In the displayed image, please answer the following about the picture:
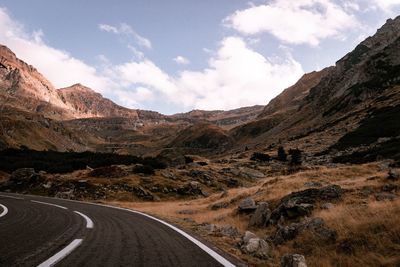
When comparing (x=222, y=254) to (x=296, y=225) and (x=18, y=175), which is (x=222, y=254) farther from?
(x=18, y=175)

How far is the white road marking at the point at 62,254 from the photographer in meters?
7.20

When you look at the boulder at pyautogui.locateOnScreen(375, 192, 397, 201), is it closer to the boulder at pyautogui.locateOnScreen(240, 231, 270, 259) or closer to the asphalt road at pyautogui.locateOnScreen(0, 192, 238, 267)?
the boulder at pyautogui.locateOnScreen(240, 231, 270, 259)

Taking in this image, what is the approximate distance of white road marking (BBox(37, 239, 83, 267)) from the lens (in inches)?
283

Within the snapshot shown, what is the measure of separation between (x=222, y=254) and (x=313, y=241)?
3075 millimetres

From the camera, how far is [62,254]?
26.6ft

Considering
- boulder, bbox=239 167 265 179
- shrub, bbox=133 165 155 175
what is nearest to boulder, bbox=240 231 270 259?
shrub, bbox=133 165 155 175

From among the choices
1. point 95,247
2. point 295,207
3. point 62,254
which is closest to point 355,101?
point 295,207

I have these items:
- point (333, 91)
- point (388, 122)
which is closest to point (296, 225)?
point (388, 122)

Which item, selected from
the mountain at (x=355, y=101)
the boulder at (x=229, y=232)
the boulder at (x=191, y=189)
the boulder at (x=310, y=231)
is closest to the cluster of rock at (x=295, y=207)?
the boulder at (x=229, y=232)

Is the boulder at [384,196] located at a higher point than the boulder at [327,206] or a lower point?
higher

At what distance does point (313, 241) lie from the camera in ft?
36.2

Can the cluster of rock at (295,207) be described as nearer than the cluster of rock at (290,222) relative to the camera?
No

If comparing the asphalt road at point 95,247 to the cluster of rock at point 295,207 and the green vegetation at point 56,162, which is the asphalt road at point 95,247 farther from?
the green vegetation at point 56,162

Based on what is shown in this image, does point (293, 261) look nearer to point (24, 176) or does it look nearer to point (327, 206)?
point (327, 206)
